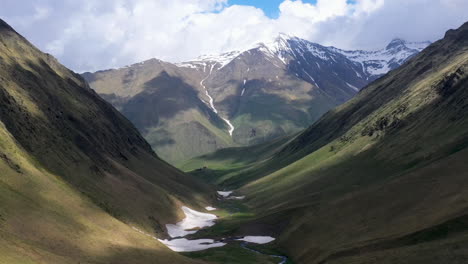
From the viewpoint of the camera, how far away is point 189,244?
140 metres

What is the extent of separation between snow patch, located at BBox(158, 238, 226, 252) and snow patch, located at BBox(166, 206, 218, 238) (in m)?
11.4

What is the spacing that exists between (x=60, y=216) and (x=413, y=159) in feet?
378

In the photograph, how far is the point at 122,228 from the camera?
111 meters

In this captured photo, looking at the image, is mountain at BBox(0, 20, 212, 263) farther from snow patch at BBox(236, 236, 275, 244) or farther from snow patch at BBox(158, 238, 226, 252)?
snow patch at BBox(236, 236, 275, 244)

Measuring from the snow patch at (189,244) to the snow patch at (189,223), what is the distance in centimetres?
1139

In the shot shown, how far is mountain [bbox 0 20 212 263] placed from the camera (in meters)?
85.4

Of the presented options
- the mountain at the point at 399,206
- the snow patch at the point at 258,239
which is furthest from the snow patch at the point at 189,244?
the mountain at the point at 399,206

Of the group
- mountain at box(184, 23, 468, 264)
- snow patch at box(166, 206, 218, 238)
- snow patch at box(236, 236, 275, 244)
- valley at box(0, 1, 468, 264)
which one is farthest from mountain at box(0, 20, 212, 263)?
mountain at box(184, 23, 468, 264)

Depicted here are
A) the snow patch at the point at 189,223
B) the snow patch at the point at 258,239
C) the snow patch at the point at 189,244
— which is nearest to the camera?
the snow patch at the point at 189,244

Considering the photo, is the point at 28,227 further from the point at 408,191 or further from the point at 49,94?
the point at 49,94

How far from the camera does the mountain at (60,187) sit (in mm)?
85375

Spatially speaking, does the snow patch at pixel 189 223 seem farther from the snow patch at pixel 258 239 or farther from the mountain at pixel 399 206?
the snow patch at pixel 258 239

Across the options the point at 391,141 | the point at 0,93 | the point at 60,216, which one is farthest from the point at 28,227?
the point at 391,141

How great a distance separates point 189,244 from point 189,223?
125 ft
